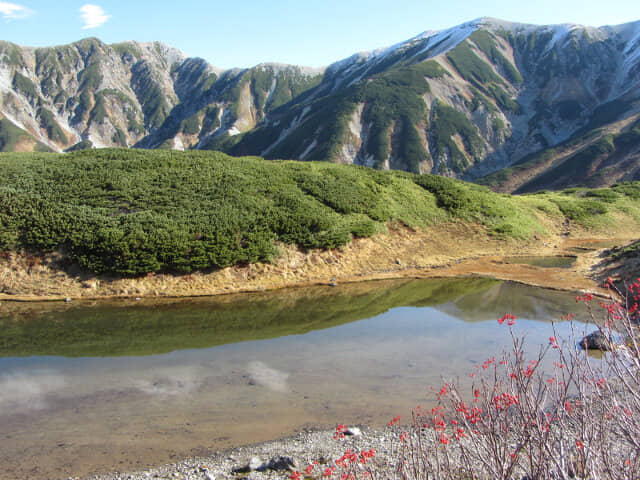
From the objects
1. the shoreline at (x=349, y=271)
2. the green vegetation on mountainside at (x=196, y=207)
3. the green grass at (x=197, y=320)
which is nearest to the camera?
the green grass at (x=197, y=320)

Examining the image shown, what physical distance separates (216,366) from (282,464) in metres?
5.16

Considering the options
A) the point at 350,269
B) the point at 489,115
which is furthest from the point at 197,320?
the point at 489,115

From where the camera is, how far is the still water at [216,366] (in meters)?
8.43

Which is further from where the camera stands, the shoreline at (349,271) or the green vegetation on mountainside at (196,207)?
the green vegetation on mountainside at (196,207)

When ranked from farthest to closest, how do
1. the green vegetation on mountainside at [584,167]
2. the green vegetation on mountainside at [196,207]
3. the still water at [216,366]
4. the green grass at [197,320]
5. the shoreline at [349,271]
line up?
the green vegetation on mountainside at [584,167] → the green vegetation on mountainside at [196,207] → the shoreline at [349,271] → the green grass at [197,320] → the still water at [216,366]

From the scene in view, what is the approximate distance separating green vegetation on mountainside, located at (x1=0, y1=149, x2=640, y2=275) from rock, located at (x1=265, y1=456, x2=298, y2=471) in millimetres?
15210

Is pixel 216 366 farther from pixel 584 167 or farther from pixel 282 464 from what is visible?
pixel 584 167

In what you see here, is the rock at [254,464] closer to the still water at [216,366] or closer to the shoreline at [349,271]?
the still water at [216,366]

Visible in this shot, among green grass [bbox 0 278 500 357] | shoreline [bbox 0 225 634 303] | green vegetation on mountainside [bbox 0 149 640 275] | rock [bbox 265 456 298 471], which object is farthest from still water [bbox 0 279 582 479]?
green vegetation on mountainside [bbox 0 149 640 275]

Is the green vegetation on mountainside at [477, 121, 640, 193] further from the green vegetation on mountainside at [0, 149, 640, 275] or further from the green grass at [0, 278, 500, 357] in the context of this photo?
the green grass at [0, 278, 500, 357]

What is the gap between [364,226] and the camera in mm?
27375

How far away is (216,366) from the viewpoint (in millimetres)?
11961

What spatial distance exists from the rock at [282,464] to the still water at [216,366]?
1119 millimetres

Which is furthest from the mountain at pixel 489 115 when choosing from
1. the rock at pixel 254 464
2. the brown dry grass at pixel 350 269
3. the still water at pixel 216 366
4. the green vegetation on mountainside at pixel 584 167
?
the rock at pixel 254 464
